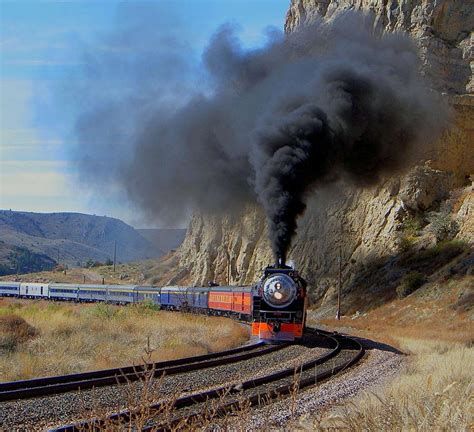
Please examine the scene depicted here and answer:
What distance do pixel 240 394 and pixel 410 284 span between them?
31340 mm

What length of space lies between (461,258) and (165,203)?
15.6m

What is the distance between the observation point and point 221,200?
35.6 meters

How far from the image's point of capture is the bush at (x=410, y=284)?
35.8 metres

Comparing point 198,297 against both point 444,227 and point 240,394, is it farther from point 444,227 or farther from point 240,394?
point 240,394

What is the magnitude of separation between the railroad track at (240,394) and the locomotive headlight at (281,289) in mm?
1714

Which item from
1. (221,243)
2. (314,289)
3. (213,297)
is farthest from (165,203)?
(221,243)

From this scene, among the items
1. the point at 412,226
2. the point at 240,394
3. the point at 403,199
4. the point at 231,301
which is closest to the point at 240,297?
the point at 231,301

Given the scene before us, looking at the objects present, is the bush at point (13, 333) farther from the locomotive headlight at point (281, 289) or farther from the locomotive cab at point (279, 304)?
the locomotive headlight at point (281, 289)

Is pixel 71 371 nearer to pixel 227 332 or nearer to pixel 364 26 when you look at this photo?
pixel 227 332

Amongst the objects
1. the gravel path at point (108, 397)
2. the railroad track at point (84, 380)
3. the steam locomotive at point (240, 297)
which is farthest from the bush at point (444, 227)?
the railroad track at point (84, 380)

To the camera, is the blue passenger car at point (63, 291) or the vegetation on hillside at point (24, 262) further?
the vegetation on hillside at point (24, 262)

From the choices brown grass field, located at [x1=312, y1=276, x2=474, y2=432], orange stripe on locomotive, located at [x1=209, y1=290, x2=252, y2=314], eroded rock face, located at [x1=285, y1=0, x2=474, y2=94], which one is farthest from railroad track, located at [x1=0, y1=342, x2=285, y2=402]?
eroded rock face, located at [x1=285, y1=0, x2=474, y2=94]

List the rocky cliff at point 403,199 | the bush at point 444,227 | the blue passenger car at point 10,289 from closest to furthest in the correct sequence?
the bush at point 444,227
the rocky cliff at point 403,199
the blue passenger car at point 10,289

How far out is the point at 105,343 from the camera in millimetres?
20109
